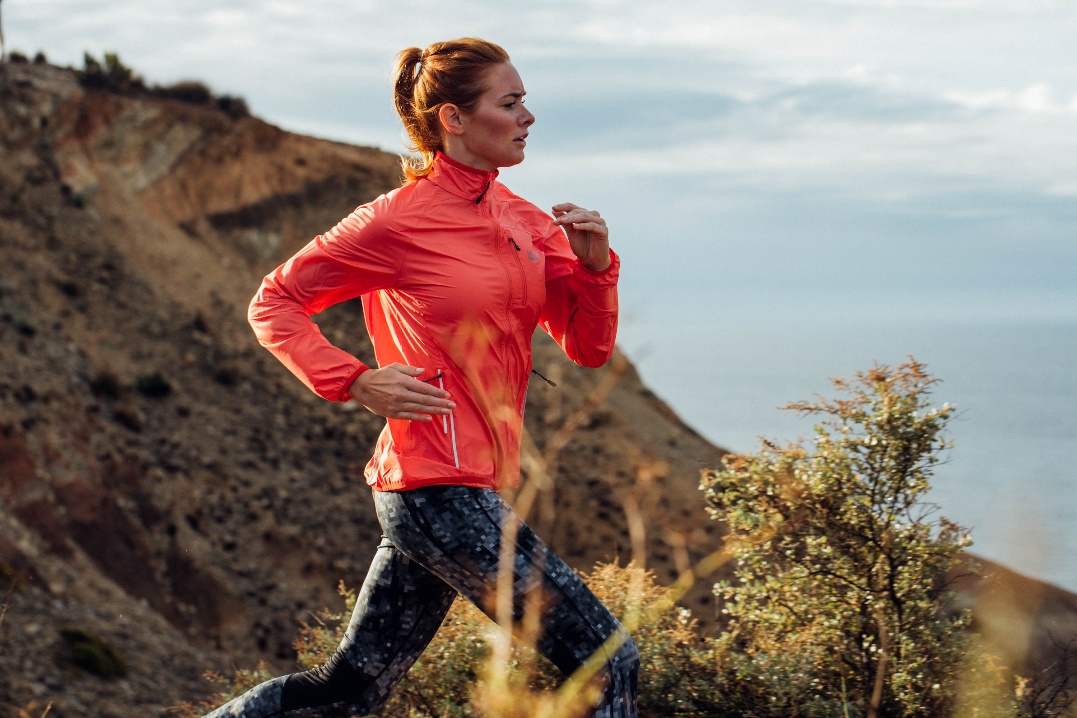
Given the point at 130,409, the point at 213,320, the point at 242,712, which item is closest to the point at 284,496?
the point at 130,409

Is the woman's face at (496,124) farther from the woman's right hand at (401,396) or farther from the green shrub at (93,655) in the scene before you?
the green shrub at (93,655)

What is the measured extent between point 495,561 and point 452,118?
4.12 ft

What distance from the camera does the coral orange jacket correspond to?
292cm

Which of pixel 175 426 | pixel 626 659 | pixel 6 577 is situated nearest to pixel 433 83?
pixel 626 659

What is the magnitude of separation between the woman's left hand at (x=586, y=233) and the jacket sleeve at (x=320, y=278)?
1.65 feet

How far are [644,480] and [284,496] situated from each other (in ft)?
63.8

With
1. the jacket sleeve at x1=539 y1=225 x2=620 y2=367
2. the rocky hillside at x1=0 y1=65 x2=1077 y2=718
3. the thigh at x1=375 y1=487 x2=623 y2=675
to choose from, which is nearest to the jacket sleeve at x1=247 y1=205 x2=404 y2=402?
the thigh at x1=375 y1=487 x2=623 y2=675

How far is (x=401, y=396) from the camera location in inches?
110

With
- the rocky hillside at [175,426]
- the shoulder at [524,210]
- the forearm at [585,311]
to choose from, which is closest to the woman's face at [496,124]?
the shoulder at [524,210]

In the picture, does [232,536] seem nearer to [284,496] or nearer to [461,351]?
[284,496]

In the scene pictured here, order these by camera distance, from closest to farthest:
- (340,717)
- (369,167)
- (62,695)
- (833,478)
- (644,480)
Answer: (644,480) < (340,717) < (833,478) < (62,695) < (369,167)

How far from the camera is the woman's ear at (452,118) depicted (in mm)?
3135

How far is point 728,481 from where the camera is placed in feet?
17.9

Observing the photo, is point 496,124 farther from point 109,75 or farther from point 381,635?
point 109,75
